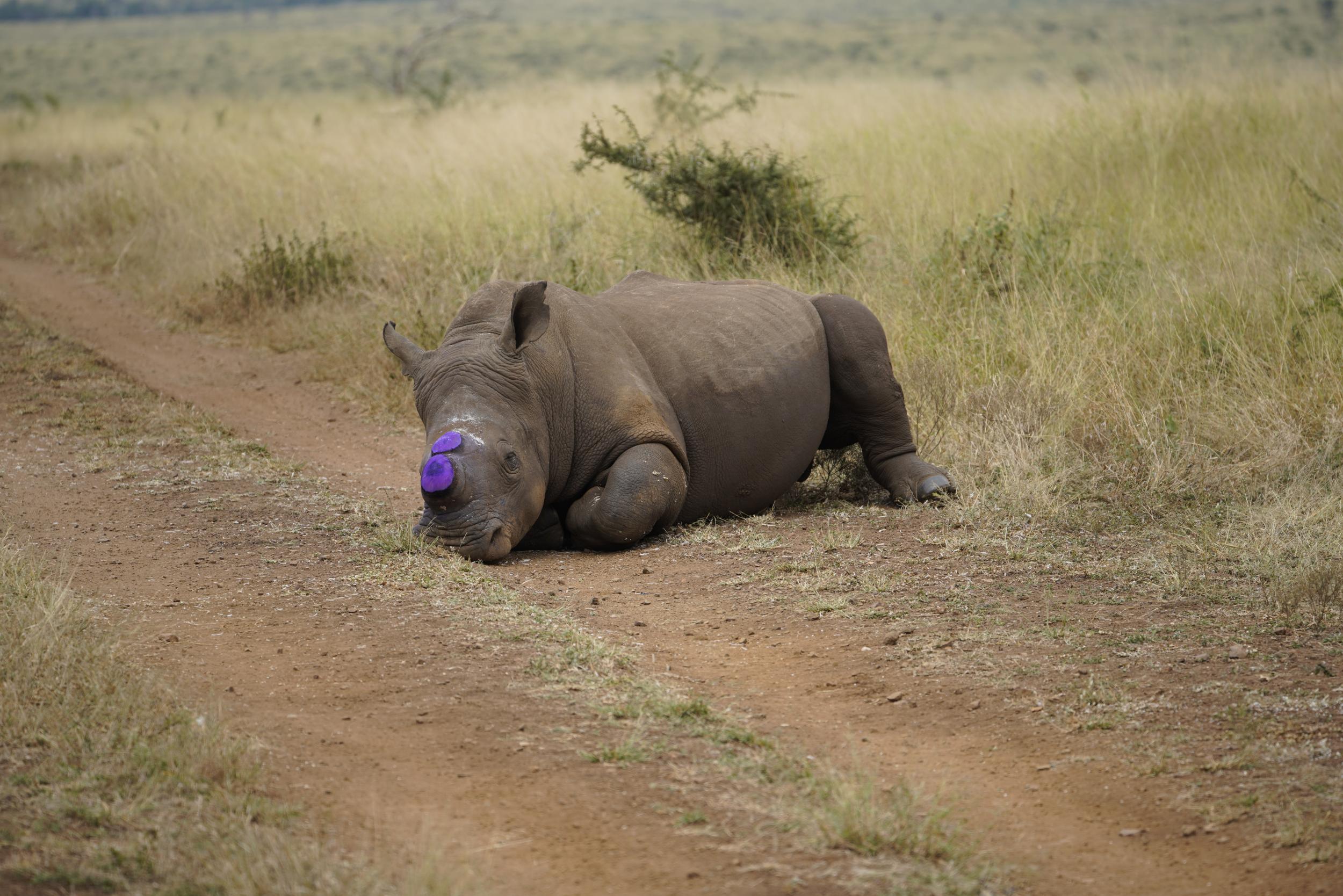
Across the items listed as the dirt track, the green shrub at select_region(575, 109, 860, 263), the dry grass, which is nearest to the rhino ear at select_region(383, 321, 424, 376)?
the dirt track

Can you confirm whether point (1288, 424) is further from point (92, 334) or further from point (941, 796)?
point (92, 334)

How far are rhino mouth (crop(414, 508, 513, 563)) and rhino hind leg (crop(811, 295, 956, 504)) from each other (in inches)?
85.9

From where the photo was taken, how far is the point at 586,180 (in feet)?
40.5

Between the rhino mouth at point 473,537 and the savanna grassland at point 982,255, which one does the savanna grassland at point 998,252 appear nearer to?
the savanna grassland at point 982,255

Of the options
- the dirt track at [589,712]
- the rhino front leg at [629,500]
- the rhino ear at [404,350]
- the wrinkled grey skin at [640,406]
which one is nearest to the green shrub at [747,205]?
the wrinkled grey skin at [640,406]

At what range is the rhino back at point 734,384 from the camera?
660cm

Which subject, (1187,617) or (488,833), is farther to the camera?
(1187,617)

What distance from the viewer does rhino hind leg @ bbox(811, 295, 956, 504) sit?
23.3ft

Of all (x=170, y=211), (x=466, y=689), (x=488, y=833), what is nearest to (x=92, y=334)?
(x=170, y=211)

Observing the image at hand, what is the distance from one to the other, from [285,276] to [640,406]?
6444 millimetres

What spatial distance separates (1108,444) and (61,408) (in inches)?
263

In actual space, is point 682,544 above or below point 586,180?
below

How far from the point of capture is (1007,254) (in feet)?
30.3

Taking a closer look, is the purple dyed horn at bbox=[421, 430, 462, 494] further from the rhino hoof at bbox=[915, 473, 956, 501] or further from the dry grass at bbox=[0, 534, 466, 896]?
the rhino hoof at bbox=[915, 473, 956, 501]
